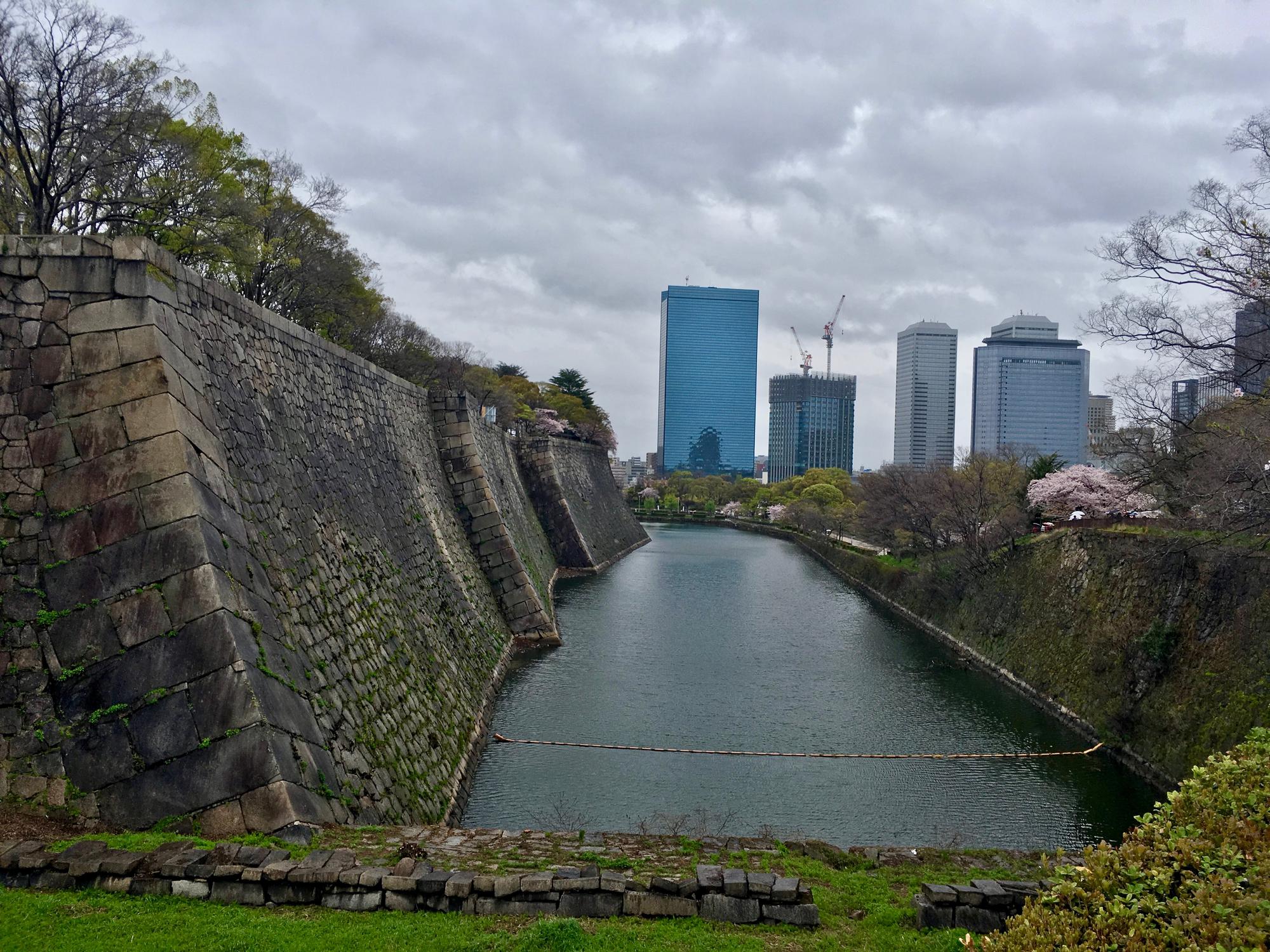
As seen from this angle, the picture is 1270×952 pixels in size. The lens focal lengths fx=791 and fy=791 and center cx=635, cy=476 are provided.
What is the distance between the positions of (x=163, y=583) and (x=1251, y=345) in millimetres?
14834

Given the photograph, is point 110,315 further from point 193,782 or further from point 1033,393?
point 1033,393

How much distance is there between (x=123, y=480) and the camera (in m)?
A: 6.38

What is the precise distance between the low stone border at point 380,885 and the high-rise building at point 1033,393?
475ft

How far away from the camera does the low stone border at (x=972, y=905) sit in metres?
5.13

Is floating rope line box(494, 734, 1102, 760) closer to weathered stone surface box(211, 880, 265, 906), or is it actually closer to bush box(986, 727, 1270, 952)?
weathered stone surface box(211, 880, 265, 906)

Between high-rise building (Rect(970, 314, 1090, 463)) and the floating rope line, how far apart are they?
134493 mm

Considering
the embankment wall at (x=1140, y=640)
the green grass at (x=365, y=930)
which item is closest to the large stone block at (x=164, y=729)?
the green grass at (x=365, y=930)

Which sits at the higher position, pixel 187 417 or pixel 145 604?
pixel 187 417

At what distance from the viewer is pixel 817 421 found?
559 feet

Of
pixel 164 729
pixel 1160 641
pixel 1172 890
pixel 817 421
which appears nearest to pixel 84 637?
pixel 164 729

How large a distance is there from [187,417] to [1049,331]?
161 metres

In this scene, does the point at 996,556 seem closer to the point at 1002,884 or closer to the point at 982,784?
the point at 982,784

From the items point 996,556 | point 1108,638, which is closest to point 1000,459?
point 996,556

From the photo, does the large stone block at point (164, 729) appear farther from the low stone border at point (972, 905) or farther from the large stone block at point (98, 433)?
the low stone border at point (972, 905)
